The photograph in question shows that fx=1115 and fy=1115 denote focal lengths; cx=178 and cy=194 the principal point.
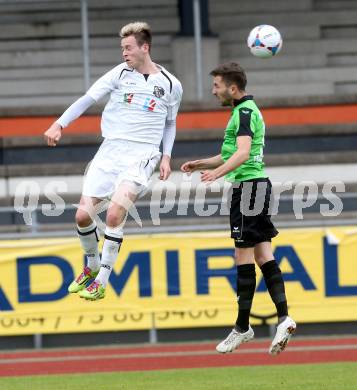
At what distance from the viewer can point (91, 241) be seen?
909cm

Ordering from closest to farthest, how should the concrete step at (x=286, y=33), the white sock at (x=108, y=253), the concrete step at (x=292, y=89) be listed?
the white sock at (x=108, y=253), the concrete step at (x=292, y=89), the concrete step at (x=286, y=33)

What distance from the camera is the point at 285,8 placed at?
62.8 ft

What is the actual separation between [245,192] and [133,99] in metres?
1.18

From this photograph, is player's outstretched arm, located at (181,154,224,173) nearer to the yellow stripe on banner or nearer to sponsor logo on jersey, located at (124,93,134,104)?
sponsor logo on jersey, located at (124,93,134,104)

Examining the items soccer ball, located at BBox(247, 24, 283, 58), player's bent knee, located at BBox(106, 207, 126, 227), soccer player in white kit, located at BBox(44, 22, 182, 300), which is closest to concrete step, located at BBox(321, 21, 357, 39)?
soccer ball, located at BBox(247, 24, 283, 58)

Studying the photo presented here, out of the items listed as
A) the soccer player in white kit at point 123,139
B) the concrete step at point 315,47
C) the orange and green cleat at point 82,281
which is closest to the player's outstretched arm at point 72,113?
the soccer player in white kit at point 123,139

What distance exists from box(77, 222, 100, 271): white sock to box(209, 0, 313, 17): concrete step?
34.7 ft

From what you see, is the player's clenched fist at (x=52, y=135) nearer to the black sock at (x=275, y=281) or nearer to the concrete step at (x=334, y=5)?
the black sock at (x=275, y=281)

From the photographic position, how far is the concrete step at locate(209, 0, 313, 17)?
1905 centimetres

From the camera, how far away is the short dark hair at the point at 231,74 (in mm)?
8492

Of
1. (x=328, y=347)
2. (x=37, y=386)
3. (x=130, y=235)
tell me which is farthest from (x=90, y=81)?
(x=37, y=386)

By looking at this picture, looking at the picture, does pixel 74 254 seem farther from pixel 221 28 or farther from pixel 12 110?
pixel 221 28

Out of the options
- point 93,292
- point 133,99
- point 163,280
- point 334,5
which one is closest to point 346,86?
point 334,5

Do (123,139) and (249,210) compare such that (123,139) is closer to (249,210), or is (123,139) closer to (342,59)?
(249,210)
